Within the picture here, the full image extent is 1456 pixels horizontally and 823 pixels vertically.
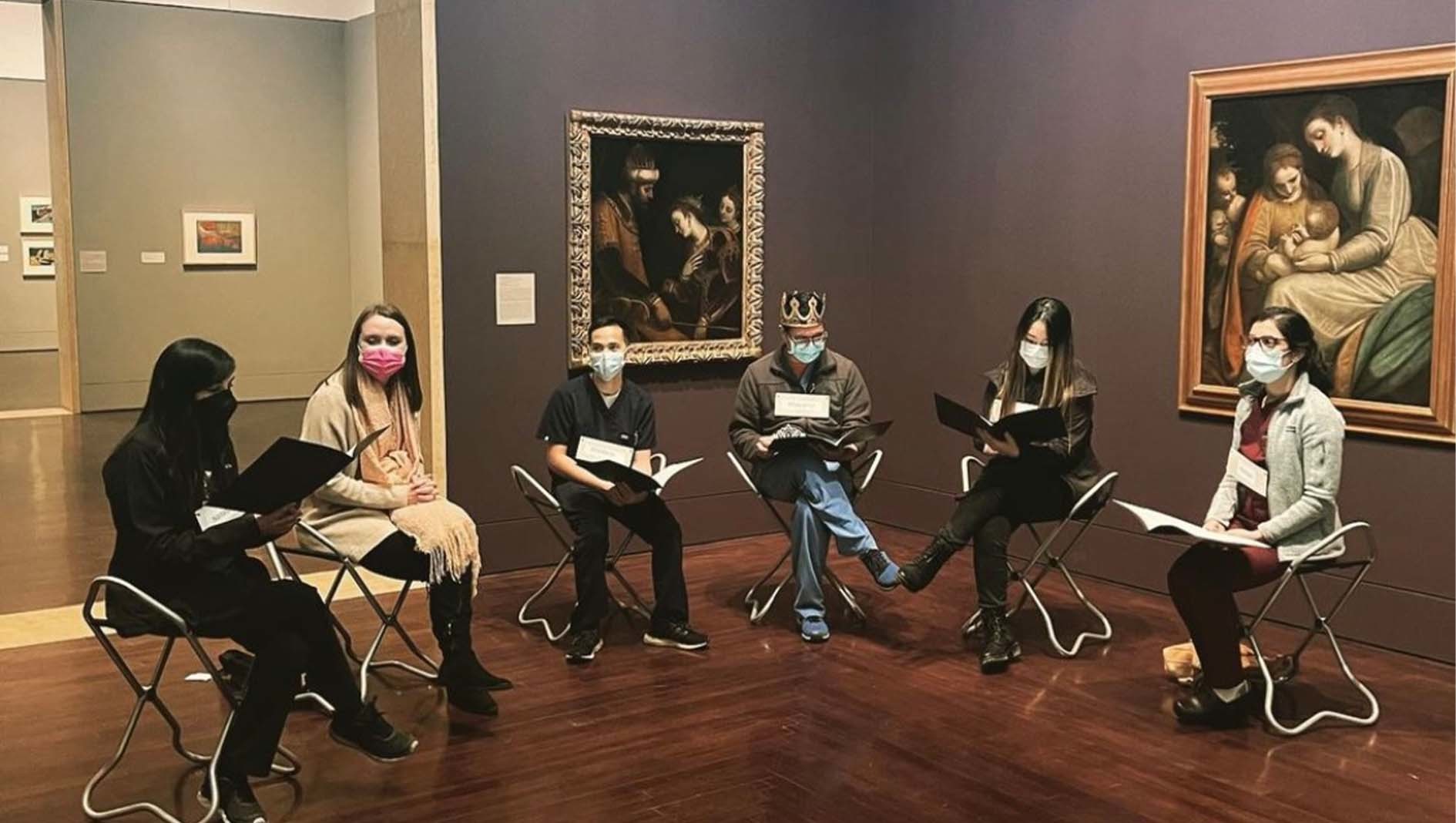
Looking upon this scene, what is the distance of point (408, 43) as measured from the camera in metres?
6.13

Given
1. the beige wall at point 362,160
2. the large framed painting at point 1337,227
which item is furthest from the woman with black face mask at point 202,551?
the beige wall at point 362,160

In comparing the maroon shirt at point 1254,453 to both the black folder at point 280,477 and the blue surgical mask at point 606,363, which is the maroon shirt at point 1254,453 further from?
the black folder at point 280,477

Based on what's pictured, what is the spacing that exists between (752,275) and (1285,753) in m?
3.60

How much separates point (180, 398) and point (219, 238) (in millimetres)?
9297

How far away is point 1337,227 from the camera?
5406 mm

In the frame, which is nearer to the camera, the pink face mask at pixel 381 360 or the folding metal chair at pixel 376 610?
the folding metal chair at pixel 376 610

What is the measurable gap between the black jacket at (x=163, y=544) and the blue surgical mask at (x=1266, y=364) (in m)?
3.00

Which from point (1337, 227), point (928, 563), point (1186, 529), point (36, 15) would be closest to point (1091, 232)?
point (1337, 227)

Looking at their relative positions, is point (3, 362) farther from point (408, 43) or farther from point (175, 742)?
point (175, 742)

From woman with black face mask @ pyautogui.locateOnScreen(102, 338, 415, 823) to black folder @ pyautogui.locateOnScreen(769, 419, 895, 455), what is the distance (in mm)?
2125

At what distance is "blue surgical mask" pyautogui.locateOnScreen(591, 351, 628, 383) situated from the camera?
5223 mm

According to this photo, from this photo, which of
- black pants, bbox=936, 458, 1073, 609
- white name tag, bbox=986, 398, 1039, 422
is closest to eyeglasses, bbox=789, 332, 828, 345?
white name tag, bbox=986, 398, 1039, 422

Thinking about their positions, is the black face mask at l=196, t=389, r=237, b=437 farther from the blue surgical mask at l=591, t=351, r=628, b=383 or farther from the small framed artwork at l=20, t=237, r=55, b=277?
the small framed artwork at l=20, t=237, r=55, b=277

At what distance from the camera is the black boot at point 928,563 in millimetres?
5297
